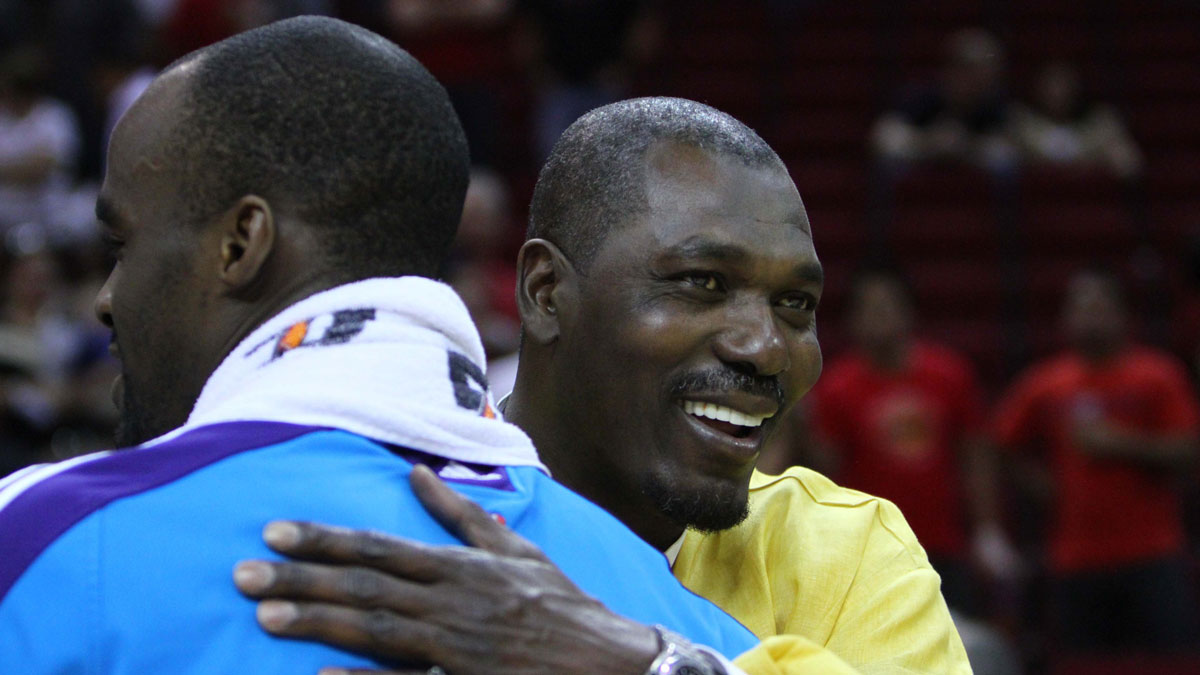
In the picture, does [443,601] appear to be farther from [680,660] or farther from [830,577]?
[830,577]

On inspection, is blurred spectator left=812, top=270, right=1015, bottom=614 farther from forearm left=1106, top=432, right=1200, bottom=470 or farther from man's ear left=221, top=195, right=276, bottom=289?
man's ear left=221, top=195, right=276, bottom=289

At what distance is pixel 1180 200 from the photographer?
9969 mm

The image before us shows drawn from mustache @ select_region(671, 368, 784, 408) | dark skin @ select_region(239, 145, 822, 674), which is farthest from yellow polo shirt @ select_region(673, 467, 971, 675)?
mustache @ select_region(671, 368, 784, 408)

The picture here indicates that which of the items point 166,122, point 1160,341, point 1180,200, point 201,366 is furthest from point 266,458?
point 1180,200

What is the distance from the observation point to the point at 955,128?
31.3 feet

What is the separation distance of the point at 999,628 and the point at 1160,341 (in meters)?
2.81

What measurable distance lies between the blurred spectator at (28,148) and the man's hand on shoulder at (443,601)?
7.03 m

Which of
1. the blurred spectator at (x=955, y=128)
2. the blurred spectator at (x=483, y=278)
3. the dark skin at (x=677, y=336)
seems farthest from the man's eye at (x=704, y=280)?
the blurred spectator at (x=955, y=128)

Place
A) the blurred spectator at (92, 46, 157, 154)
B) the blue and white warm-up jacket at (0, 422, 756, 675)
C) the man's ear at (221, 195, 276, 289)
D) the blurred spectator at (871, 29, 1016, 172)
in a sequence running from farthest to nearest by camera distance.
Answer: the blurred spectator at (871, 29, 1016, 172) < the blurred spectator at (92, 46, 157, 154) < the man's ear at (221, 195, 276, 289) < the blue and white warm-up jacket at (0, 422, 756, 675)

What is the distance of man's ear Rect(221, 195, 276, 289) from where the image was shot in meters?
1.64

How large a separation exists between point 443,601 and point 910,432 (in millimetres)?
5377

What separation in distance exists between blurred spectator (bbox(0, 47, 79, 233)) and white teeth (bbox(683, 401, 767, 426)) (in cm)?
647

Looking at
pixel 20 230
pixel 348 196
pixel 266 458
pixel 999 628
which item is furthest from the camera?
pixel 20 230

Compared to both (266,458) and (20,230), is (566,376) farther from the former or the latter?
(20,230)
